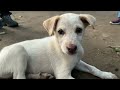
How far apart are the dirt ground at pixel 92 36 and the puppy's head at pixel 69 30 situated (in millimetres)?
811

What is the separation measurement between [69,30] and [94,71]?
0.90 meters

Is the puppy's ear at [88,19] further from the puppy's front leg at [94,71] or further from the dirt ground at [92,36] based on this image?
the dirt ground at [92,36]

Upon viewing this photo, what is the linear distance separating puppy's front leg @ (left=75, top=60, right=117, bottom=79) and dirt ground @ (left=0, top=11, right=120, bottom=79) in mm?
72

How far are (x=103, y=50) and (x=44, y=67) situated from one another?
155 centimetres

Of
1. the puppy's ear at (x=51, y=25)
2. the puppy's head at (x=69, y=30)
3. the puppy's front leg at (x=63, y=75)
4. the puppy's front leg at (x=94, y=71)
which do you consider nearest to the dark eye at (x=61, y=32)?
the puppy's head at (x=69, y=30)

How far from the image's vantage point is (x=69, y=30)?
3.98 m

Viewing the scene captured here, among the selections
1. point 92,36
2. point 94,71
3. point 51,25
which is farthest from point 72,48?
point 92,36

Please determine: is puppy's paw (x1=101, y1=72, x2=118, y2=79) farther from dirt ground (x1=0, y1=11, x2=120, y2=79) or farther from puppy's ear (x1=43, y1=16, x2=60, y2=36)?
puppy's ear (x1=43, y1=16, x2=60, y2=36)

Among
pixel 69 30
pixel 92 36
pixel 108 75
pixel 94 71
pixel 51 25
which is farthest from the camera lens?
pixel 92 36

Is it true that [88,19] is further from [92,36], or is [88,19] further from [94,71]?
[92,36]

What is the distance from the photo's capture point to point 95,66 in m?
4.89
